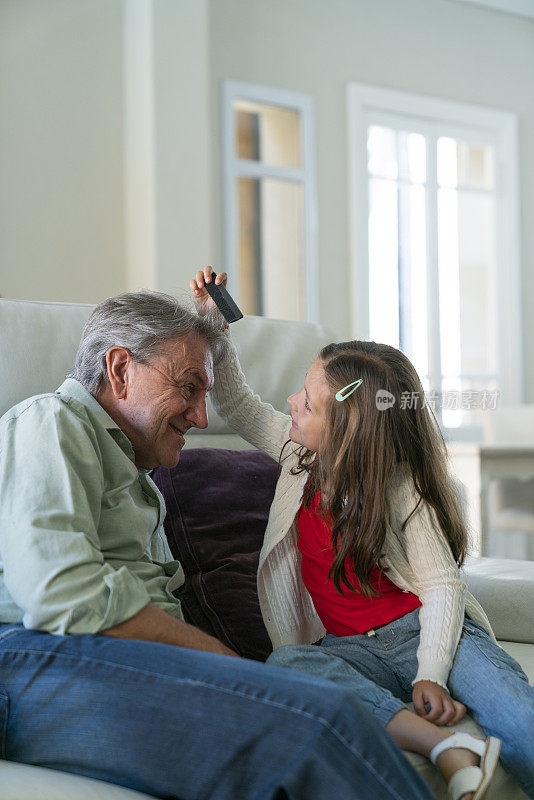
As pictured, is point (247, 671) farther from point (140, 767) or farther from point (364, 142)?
point (364, 142)

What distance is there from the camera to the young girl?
1286 mm

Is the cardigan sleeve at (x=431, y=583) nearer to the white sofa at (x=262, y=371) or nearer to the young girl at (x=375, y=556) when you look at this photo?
the young girl at (x=375, y=556)

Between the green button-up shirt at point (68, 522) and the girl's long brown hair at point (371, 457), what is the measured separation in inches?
13.0

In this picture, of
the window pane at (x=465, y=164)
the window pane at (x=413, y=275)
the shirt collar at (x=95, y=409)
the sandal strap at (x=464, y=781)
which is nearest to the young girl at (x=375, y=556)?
the sandal strap at (x=464, y=781)

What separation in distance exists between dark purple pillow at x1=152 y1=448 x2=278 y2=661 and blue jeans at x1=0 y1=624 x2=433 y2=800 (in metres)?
0.48

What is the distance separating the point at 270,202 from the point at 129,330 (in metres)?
3.25

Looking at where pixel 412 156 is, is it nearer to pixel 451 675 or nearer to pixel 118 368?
pixel 118 368

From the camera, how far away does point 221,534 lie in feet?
5.23

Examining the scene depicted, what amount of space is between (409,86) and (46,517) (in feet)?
14.7

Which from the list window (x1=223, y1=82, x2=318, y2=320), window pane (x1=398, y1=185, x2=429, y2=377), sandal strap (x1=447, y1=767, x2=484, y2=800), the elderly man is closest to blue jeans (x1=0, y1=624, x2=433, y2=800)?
the elderly man

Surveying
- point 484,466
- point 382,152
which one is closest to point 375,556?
point 484,466

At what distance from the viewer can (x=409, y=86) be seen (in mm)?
4922

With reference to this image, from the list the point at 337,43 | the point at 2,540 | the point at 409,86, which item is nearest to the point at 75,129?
the point at 337,43

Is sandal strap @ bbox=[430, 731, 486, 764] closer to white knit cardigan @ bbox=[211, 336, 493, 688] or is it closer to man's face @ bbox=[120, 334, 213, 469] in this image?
white knit cardigan @ bbox=[211, 336, 493, 688]
